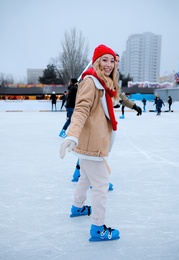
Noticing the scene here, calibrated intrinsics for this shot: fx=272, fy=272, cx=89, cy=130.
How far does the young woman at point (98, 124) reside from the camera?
5.86ft

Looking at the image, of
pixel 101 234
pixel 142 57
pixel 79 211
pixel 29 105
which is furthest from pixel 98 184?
pixel 142 57

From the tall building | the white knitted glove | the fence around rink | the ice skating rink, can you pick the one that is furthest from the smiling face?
the tall building

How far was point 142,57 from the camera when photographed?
140625 millimetres

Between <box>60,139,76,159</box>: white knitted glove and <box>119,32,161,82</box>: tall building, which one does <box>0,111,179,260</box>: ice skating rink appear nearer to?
<box>60,139,76,159</box>: white knitted glove

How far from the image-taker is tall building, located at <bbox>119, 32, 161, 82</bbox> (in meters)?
138

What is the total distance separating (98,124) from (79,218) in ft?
3.03

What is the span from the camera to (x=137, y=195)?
2.82 metres

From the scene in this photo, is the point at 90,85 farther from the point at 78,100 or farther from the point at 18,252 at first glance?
the point at 18,252

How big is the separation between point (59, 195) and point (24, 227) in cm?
73

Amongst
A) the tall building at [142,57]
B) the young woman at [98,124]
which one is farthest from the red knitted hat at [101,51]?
the tall building at [142,57]

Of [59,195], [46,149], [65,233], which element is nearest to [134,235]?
[65,233]

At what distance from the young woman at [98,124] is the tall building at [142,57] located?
136m

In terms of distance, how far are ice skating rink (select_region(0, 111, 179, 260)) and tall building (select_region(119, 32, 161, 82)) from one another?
134272mm

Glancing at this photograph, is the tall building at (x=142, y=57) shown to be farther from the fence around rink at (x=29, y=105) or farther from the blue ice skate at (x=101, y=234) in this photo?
the blue ice skate at (x=101, y=234)
